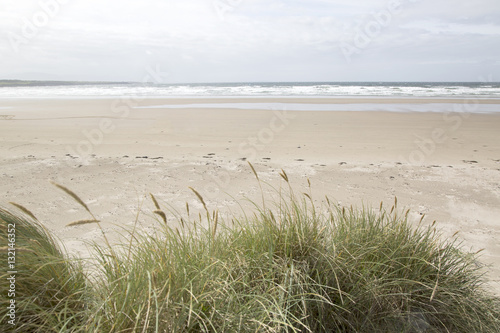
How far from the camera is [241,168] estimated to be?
781cm

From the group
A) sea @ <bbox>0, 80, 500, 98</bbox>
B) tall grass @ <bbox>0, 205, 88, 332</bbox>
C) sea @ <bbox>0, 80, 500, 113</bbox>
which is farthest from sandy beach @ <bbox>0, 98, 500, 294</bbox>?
sea @ <bbox>0, 80, 500, 98</bbox>

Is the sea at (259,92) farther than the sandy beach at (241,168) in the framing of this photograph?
Yes

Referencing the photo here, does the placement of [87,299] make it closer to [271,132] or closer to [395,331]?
[395,331]

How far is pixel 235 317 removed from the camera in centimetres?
197

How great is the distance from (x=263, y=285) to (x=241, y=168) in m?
5.48

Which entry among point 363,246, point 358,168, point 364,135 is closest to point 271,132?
point 364,135

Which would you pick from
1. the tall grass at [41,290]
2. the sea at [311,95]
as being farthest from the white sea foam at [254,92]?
the tall grass at [41,290]

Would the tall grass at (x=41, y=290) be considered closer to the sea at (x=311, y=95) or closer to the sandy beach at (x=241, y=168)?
the sandy beach at (x=241, y=168)

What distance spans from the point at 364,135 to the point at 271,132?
318cm

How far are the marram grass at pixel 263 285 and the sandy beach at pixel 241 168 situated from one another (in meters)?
0.33

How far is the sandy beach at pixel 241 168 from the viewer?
531 cm

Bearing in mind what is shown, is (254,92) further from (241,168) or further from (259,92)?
(241,168)

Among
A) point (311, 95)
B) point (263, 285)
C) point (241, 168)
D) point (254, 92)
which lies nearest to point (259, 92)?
point (254, 92)

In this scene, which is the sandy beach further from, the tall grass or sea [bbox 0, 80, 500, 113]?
sea [bbox 0, 80, 500, 113]
